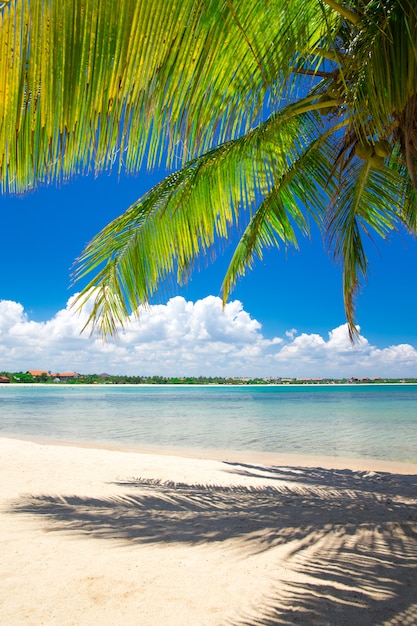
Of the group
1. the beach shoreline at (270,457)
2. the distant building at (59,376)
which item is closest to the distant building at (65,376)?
the distant building at (59,376)

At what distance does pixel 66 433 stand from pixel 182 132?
13.7 meters

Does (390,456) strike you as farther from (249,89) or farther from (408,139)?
(249,89)

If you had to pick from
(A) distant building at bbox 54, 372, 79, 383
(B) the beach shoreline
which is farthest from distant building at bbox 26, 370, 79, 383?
(B) the beach shoreline

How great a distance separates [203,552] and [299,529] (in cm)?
97

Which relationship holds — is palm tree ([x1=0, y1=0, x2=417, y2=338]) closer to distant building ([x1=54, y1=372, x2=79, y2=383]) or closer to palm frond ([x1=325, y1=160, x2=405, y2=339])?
palm frond ([x1=325, y1=160, x2=405, y2=339])

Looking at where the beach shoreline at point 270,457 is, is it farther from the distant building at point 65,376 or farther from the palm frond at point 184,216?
the distant building at point 65,376

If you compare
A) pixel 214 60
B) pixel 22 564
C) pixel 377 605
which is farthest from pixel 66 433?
pixel 214 60

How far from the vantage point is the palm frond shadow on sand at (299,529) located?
2498 millimetres

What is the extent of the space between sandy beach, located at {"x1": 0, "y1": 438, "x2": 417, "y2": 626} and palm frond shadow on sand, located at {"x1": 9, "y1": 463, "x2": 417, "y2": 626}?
0.4 inches

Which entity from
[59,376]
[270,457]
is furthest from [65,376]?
[270,457]

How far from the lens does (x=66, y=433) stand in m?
14.2

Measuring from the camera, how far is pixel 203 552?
10.7ft

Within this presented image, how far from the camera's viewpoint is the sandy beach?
2447mm

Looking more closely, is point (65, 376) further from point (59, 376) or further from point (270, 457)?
point (270, 457)
